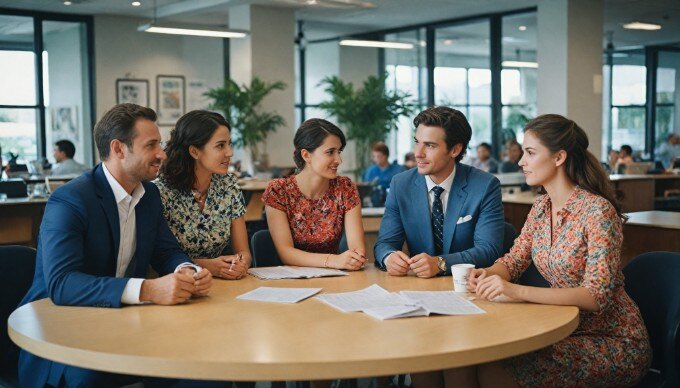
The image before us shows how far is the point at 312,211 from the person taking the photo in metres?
3.70

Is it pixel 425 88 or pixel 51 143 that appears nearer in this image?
pixel 51 143

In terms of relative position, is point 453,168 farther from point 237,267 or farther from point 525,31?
point 525,31

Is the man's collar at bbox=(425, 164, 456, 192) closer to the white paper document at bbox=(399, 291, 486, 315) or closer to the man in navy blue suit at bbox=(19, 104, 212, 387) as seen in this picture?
the white paper document at bbox=(399, 291, 486, 315)

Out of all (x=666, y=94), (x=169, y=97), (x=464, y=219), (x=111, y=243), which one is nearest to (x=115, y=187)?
(x=111, y=243)

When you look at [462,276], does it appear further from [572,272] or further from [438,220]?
[438,220]

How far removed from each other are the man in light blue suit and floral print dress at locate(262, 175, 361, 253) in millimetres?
247

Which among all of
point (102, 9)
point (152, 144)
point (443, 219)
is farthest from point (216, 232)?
point (102, 9)

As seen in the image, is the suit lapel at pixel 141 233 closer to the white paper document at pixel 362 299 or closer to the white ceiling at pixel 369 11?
the white paper document at pixel 362 299

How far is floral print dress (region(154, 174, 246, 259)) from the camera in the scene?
3.34m

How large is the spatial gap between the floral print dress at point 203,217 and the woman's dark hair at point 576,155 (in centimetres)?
141

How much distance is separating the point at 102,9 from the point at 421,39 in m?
5.67

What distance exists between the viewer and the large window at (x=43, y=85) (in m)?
12.6

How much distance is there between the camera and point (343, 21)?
14242 millimetres

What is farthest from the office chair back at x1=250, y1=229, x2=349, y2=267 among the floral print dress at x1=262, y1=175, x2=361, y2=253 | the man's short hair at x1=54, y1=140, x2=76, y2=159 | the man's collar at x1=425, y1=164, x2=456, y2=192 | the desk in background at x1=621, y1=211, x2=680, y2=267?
the man's short hair at x1=54, y1=140, x2=76, y2=159
